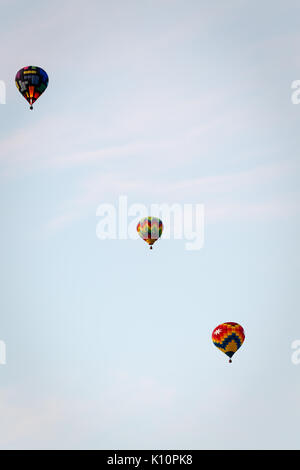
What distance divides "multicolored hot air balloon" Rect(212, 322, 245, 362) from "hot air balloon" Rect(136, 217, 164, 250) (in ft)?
37.3

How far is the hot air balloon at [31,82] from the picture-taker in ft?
360

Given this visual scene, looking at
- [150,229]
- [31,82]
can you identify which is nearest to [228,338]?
[150,229]

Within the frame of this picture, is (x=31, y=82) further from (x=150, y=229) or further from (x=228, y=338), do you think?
(x=228, y=338)

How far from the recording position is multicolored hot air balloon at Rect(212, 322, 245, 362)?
351 ft

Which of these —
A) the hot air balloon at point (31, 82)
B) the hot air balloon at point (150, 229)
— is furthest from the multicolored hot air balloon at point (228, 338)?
the hot air balloon at point (31, 82)

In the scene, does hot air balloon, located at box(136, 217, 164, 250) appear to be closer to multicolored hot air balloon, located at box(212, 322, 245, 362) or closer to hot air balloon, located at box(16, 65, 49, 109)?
multicolored hot air balloon, located at box(212, 322, 245, 362)

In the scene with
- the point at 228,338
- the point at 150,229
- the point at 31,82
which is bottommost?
the point at 228,338

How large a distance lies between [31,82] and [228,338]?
3075 centimetres

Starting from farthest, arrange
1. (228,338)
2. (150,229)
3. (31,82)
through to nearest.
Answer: (150,229)
(31,82)
(228,338)

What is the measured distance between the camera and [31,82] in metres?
110

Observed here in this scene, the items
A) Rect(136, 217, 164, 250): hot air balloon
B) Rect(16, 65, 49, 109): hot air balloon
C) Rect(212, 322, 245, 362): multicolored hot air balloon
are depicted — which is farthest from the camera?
Rect(136, 217, 164, 250): hot air balloon

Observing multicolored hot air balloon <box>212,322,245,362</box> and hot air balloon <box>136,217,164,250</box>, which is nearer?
multicolored hot air balloon <box>212,322,245,362</box>

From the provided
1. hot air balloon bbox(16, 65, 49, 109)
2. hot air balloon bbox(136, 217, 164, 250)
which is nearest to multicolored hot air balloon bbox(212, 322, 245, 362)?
hot air balloon bbox(136, 217, 164, 250)
